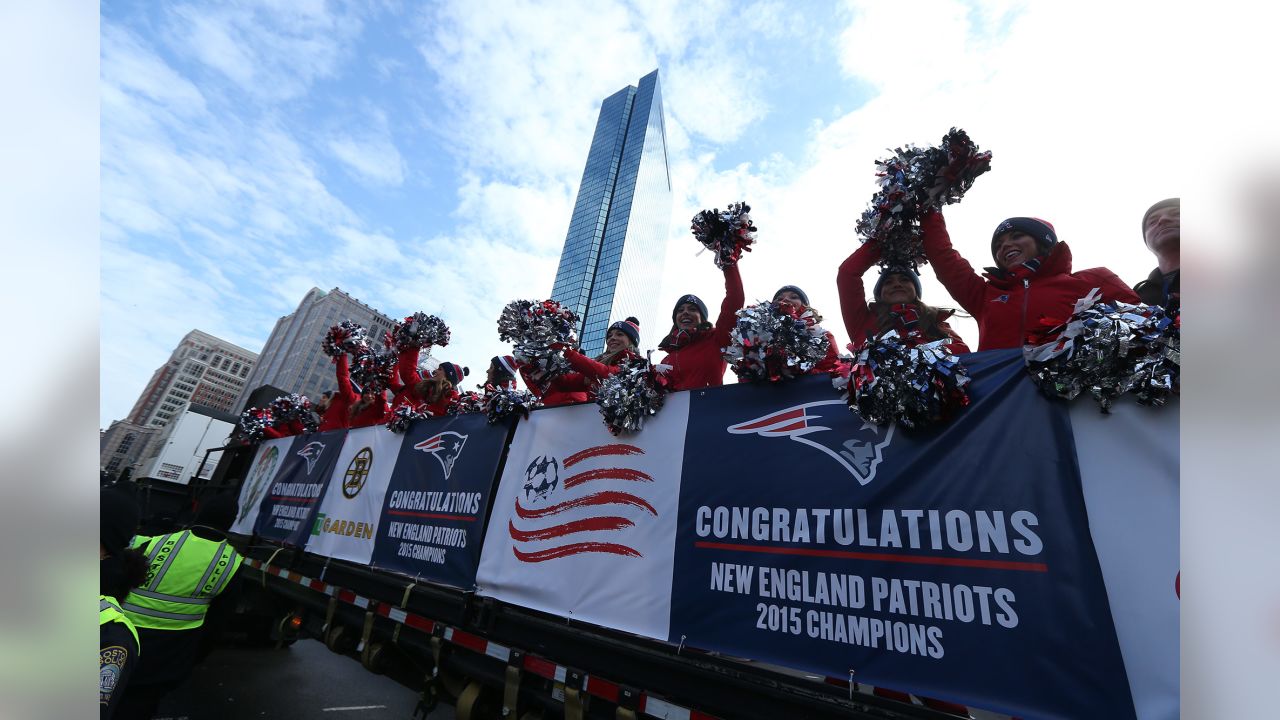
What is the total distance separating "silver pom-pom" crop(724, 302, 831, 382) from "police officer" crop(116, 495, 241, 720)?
3471 mm

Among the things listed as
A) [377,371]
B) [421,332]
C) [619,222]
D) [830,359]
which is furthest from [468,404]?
[619,222]

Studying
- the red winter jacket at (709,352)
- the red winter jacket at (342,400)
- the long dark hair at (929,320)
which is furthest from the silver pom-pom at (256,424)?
the long dark hair at (929,320)

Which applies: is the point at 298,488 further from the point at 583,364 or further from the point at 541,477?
the point at 583,364

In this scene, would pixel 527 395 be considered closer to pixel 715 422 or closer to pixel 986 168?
pixel 715 422

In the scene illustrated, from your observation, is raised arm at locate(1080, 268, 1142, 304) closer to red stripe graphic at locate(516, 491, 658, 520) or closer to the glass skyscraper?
red stripe graphic at locate(516, 491, 658, 520)

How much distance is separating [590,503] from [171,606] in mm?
2583

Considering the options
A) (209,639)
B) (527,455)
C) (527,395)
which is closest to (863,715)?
(527,455)

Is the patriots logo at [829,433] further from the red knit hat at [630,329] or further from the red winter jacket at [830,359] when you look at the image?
the red knit hat at [630,329]

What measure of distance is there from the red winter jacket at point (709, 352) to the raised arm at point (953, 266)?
1.11m

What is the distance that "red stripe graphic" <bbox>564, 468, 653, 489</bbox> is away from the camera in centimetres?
319

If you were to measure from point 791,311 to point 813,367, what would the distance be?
0.31 meters

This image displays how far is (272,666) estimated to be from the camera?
6.62 meters

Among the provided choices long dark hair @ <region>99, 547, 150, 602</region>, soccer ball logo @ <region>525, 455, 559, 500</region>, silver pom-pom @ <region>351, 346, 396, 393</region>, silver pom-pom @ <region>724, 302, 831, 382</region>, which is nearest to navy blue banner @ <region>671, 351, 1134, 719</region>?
silver pom-pom @ <region>724, 302, 831, 382</region>

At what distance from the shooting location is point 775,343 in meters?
2.87
